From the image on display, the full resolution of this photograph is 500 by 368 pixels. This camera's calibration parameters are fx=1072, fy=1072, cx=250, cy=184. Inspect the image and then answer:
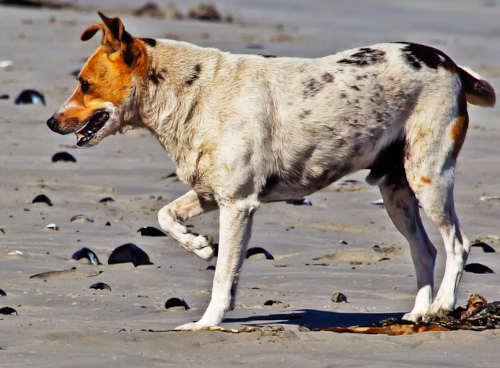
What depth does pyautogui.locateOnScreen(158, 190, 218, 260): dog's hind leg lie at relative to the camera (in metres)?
6.66

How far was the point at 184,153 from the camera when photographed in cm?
661

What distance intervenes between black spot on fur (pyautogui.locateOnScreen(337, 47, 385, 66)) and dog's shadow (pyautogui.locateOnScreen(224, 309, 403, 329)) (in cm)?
159

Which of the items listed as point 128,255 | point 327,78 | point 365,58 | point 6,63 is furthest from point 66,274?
point 6,63

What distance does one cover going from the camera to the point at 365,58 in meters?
6.84

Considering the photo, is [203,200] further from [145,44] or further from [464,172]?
[464,172]

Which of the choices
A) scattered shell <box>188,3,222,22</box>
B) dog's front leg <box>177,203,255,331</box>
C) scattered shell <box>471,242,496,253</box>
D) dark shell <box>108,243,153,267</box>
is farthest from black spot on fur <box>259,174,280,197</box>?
scattered shell <box>188,3,222,22</box>

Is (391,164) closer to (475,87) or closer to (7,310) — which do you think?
(475,87)

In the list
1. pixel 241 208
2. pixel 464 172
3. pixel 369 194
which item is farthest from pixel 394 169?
pixel 464 172

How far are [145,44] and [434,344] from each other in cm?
262

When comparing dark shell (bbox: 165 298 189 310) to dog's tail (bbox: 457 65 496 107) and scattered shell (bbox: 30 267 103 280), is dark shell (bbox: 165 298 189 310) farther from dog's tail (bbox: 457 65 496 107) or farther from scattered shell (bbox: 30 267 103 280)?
dog's tail (bbox: 457 65 496 107)

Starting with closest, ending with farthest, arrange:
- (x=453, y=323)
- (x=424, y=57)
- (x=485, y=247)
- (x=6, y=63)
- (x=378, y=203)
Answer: (x=453, y=323) → (x=424, y=57) → (x=485, y=247) → (x=378, y=203) → (x=6, y=63)

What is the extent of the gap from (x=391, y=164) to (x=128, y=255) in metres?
2.02

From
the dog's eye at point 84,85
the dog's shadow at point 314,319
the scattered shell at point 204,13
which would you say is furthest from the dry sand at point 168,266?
the scattered shell at point 204,13

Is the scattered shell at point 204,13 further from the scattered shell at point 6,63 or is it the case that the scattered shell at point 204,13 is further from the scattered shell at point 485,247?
the scattered shell at point 485,247
